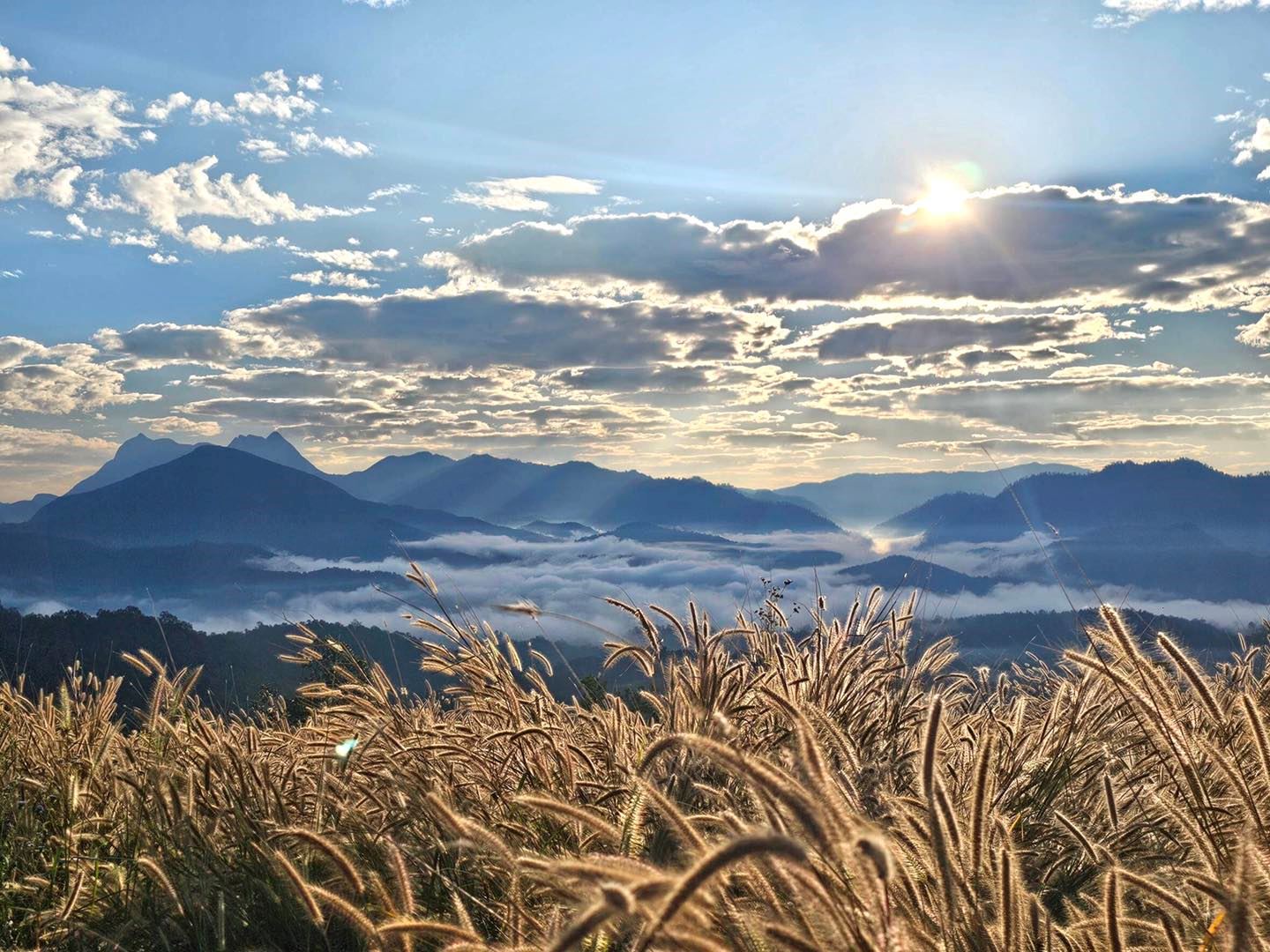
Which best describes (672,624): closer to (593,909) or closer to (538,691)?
(538,691)

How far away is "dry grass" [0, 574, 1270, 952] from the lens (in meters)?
1.69

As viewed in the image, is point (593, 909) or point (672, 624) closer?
point (593, 909)

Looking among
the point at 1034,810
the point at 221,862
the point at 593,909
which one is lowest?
the point at 221,862

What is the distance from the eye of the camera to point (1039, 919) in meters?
2.29

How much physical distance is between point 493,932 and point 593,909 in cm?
226

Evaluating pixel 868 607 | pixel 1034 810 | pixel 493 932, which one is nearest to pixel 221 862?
pixel 493 932

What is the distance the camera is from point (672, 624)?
13.0 ft

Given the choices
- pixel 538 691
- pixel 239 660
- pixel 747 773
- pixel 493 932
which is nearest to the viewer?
pixel 747 773

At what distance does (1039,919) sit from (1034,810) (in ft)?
4.93

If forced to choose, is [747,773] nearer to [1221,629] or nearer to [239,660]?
[1221,629]

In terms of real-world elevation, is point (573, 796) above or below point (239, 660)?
above

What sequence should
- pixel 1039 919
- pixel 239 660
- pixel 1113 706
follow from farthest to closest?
pixel 239 660
pixel 1113 706
pixel 1039 919

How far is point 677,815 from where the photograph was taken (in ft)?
5.36

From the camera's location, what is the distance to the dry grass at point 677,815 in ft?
5.54
